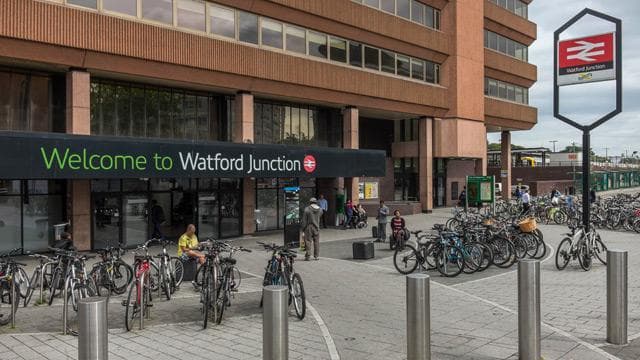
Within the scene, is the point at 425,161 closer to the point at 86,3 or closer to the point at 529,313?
the point at 86,3

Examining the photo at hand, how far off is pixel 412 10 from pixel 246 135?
1432cm

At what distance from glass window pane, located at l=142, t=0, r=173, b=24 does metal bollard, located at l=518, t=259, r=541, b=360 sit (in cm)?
1610

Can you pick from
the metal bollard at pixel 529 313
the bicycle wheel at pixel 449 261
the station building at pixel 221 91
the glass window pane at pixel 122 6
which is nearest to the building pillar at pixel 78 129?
the station building at pixel 221 91

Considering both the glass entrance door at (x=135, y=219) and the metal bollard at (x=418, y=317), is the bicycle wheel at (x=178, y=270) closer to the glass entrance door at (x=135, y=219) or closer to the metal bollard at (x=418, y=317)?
the metal bollard at (x=418, y=317)

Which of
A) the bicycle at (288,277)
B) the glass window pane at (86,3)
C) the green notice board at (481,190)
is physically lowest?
the bicycle at (288,277)

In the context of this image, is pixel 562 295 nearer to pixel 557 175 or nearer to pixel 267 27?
pixel 267 27

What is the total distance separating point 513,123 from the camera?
137ft

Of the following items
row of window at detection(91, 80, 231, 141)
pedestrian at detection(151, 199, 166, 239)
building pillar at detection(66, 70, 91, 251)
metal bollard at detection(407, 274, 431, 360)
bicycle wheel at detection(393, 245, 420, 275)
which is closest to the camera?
metal bollard at detection(407, 274, 431, 360)

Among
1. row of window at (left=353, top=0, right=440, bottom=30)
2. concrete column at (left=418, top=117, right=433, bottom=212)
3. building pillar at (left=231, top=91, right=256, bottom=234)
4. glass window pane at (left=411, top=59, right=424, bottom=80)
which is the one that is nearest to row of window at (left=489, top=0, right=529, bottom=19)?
row of window at (left=353, top=0, right=440, bottom=30)

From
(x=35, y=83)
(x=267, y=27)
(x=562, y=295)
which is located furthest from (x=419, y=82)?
(x=562, y=295)

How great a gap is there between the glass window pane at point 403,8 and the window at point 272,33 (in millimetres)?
9192

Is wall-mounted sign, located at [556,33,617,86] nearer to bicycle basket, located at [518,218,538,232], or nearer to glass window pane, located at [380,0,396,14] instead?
bicycle basket, located at [518,218,538,232]

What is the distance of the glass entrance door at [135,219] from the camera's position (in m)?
19.1

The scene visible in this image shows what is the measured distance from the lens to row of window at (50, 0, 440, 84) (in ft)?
60.2
